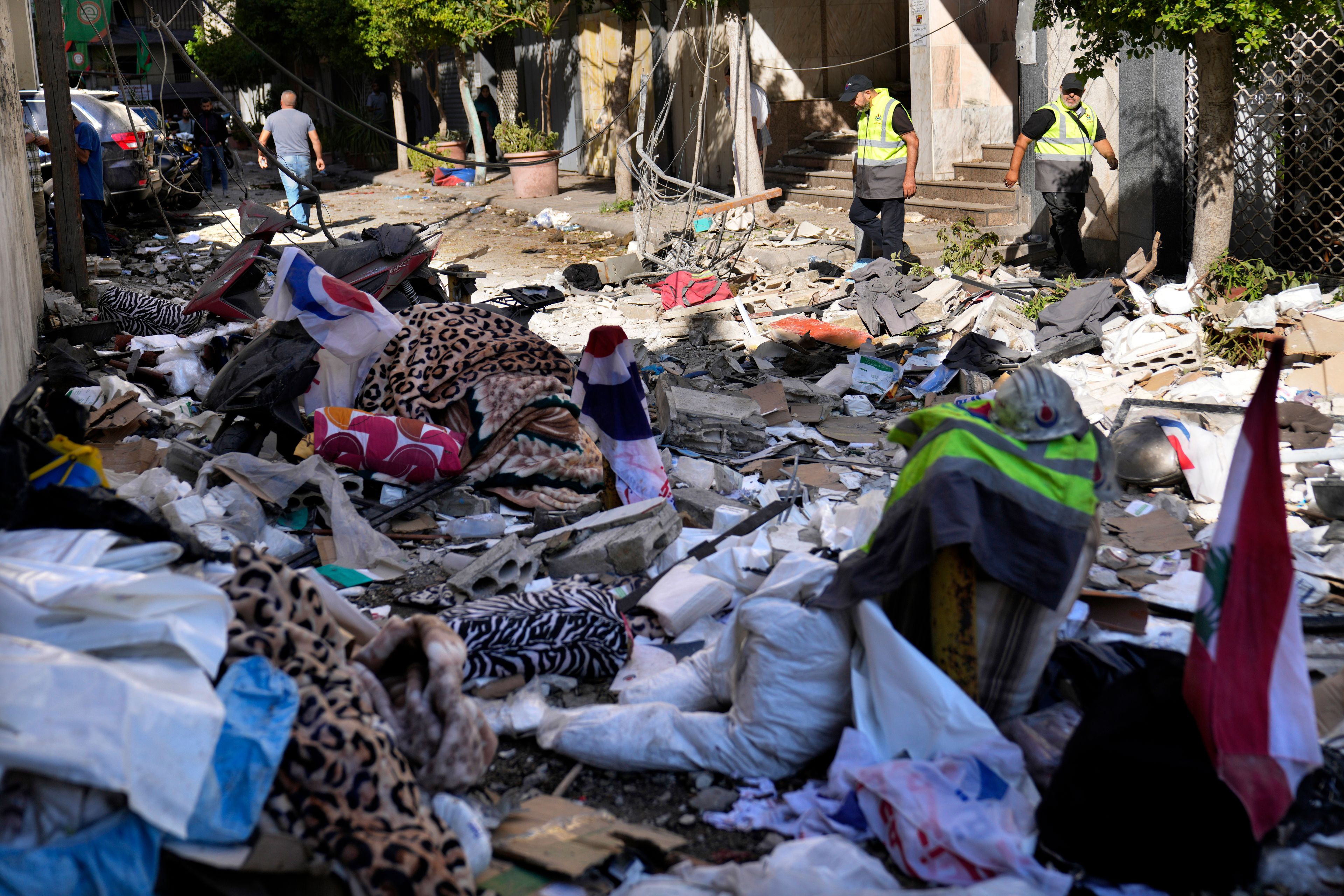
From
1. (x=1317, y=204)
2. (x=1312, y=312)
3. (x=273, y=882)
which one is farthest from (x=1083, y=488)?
(x=1317, y=204)

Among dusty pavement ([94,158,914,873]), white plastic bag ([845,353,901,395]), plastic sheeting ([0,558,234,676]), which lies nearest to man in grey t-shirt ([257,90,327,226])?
dusty pavement ([94,158,914,873])

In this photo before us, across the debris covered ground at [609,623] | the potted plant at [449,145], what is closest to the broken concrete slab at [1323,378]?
the debris covered ground at [609,623]

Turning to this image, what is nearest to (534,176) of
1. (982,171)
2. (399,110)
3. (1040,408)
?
(399,110)

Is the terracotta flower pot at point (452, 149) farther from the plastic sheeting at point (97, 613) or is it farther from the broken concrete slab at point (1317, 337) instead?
the plastic sheeting at point (97, 613)

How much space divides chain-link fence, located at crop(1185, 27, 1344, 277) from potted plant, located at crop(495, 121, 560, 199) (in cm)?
1066

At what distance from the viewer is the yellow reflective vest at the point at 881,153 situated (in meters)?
9.69

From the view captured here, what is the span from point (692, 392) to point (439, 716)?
3911 millimetres

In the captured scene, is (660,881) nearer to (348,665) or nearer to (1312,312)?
(348,665)

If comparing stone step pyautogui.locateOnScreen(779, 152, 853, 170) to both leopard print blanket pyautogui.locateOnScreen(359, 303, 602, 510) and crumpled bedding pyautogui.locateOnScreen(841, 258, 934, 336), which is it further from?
leopard print blanket pyautogui.locateOnScreen(359, 303, 602, 510)

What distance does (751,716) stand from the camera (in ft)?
9.80

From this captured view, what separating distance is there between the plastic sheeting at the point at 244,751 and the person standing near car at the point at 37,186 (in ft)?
27.9

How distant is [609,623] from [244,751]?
65.5 inches

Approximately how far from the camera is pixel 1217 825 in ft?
7.73

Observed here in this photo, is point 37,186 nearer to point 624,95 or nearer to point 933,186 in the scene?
point 624,95
